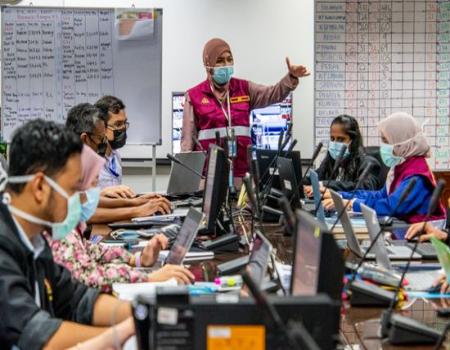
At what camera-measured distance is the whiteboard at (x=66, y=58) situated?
4.82 metres

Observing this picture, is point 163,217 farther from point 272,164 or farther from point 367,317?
point 367,317

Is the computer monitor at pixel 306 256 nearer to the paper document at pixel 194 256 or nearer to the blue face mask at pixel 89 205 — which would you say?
the blue face mask at pixel 89 205

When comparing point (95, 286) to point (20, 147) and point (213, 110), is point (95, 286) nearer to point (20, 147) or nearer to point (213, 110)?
point (20, 147)

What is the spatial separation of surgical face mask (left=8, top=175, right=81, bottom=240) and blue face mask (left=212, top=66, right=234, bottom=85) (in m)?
2.73

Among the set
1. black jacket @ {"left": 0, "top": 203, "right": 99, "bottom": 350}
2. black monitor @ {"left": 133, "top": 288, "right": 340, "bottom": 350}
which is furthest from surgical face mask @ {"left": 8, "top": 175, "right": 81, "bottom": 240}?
black monitor @ {"left": 133, "top": 288, "right": 340, "bottom": 350}

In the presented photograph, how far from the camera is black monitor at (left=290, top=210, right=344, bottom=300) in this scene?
1.14 meters

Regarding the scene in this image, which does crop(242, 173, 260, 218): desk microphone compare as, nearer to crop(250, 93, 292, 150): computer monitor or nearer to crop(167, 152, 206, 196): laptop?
crop(167, 152, 206, 196): laptop

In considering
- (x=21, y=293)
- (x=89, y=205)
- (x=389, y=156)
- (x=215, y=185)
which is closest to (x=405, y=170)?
(x=389, y=156)

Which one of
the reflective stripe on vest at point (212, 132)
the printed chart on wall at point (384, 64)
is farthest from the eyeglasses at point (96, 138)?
the printed chart on wall at point (384, 64)

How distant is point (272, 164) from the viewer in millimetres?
3385

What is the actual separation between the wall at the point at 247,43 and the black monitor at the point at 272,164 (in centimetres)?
180

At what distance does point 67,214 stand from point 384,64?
3.96 metres

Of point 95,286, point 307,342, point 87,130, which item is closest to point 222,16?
point 87,130

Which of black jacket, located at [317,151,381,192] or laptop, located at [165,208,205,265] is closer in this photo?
laptop, located at [165,208,205,265]
